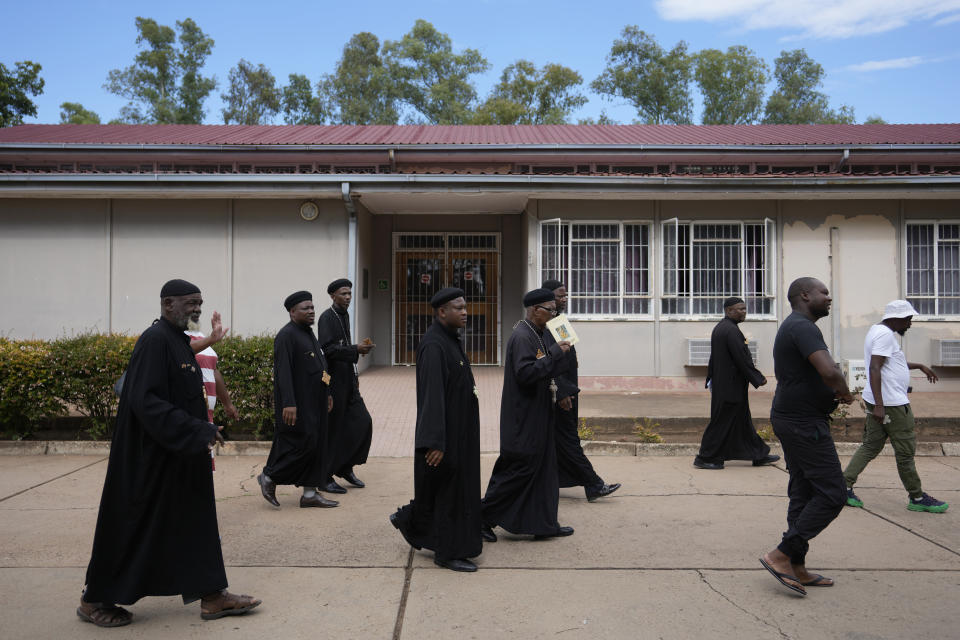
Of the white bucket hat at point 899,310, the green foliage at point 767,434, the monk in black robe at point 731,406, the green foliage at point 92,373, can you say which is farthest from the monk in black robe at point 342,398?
the green foliage at point 767,434

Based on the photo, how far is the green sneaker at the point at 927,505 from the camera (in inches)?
232

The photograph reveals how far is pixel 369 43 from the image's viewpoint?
39.4 metres

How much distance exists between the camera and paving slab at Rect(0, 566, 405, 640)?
3719 millimetres

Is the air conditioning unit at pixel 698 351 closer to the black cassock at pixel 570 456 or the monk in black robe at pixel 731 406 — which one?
the monk in black robe at pixel 731 406

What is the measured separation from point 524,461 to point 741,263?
8320 millimetres

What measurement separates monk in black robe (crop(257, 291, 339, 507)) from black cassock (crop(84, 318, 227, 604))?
1995 millimetres

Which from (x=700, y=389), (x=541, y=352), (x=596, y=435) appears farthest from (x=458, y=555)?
(x=700, y=389)

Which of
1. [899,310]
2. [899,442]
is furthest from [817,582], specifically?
[899,310]

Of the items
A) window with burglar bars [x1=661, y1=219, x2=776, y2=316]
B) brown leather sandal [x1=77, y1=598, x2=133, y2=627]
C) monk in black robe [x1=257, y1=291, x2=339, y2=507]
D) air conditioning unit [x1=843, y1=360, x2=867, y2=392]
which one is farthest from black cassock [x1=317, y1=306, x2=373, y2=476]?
air conditioning unit [x1=843, y1=360, x2=867, y2=392]

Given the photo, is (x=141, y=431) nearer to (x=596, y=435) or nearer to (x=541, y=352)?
(x=541, y=352)

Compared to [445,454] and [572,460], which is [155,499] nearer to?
[445,454]

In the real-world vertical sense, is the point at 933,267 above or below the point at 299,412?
above

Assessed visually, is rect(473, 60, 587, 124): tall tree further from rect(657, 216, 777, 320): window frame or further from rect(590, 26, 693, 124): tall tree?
rect(657, 216, 777, 320): window frame

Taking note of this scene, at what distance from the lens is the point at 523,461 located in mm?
5215
